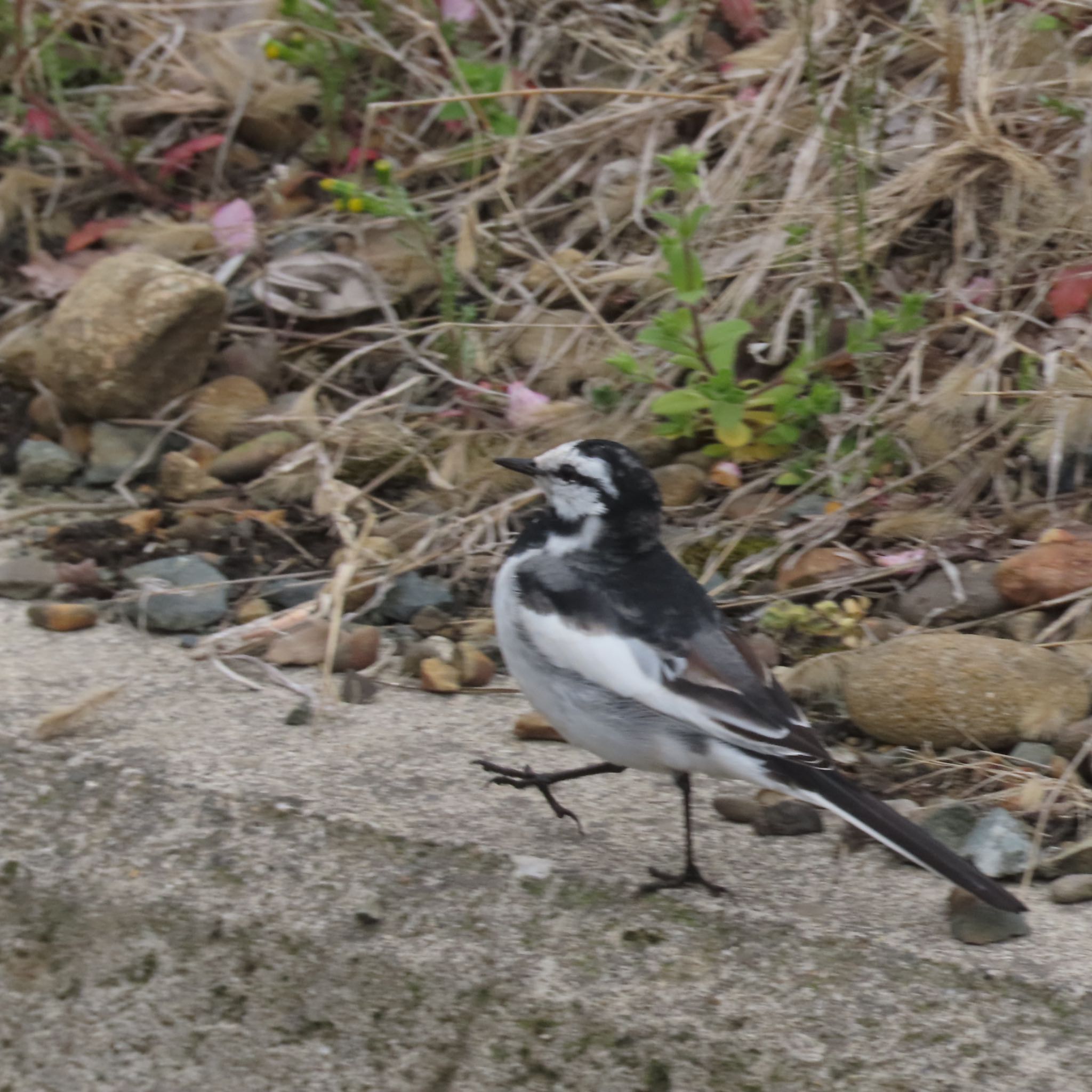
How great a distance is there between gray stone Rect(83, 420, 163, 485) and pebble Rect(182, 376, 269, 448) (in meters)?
0.12

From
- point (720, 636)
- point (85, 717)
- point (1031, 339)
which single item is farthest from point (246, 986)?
Result: point (1031, 339)

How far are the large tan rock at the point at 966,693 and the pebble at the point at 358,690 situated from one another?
1.04 metres

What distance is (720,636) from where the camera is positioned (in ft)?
9.53

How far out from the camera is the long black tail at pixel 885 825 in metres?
2.44

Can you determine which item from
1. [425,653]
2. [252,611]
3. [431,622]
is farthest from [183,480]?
[425,653]

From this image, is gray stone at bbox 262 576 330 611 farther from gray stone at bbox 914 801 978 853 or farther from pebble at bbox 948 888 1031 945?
pebble at bbox 948 888 1031 945

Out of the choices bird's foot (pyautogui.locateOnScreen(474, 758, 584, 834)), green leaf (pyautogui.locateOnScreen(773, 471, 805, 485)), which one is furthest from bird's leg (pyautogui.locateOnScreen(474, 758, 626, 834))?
green leaf (pyautogui.locateOnScreen(773, 471, 805, 485))

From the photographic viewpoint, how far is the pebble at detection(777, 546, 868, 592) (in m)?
3.75

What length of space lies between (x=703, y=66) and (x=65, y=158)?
2192 mm

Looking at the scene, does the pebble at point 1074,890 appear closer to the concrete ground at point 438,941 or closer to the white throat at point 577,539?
the concrete ground at point 438,941

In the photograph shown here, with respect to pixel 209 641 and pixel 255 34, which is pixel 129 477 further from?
pixel 255 34

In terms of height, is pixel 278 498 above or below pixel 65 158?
below

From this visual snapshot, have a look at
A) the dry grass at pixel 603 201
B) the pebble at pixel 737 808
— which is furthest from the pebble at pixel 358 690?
the pebble at pixel 737 808

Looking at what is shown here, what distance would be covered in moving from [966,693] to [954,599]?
0.48 m
